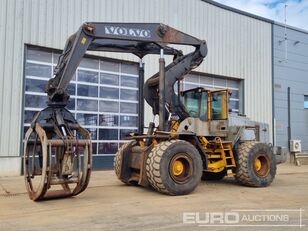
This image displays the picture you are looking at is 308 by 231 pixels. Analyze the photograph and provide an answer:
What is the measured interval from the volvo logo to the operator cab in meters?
2.46

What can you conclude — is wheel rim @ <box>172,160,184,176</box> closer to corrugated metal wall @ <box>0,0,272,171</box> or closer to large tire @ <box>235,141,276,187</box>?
large tire @ <box>235,141,276,187</box>

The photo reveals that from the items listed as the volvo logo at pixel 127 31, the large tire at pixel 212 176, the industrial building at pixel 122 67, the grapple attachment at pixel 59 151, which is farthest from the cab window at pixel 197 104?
the grapple attachment at pixel 59 151

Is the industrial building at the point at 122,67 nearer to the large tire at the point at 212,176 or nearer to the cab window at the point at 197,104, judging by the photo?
the cab window at the point at 197,104

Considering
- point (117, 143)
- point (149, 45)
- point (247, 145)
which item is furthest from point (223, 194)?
point (117, 143)

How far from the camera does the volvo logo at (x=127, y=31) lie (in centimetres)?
921

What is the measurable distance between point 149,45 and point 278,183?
5785 millimetres

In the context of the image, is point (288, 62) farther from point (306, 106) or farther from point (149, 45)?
point (149, 45)

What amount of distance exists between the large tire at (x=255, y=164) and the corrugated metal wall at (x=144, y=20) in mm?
6519

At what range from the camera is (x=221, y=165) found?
1072cm

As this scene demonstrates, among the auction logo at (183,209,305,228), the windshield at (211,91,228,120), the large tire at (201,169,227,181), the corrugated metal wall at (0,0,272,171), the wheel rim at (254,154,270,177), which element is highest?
the corrugated metal wall at (0,0,272,171)

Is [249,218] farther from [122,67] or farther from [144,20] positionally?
[144,20]

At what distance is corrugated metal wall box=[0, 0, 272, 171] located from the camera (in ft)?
44.4

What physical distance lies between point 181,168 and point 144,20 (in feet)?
30.7

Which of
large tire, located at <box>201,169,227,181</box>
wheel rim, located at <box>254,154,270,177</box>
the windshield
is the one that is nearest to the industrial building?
the windshield
